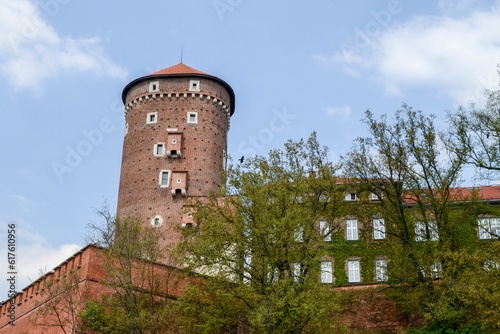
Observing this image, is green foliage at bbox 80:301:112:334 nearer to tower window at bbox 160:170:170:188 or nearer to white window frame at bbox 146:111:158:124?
tower window at bbox 160:170:170:188

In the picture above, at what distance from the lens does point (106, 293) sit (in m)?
23.5

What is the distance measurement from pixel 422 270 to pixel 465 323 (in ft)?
8.42

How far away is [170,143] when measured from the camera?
4291 cm

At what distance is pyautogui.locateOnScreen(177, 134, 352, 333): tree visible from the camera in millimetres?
21391

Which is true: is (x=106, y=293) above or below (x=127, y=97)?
below

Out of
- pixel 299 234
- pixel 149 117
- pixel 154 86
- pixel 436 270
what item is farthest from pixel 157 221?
pixel 436 270

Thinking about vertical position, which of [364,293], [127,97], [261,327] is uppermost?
[127,97]

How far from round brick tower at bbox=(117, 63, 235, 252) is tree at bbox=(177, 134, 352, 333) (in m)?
16.6

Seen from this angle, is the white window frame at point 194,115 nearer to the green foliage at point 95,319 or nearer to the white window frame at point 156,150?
the white window frame at point 156,150

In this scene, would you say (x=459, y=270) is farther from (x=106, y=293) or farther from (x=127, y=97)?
(x=127, y=97)

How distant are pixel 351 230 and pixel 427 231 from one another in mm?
9320

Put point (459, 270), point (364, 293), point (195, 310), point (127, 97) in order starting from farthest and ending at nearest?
1. point (127, 97)
2. point (364, 293)
3. point (459, 270)
4. point (195, 310)

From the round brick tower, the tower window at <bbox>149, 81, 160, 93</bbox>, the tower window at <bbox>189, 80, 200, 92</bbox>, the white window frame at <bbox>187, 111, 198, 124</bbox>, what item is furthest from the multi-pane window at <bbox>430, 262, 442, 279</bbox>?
the tower window at <bbox>149, 81, 160, 93</bbox>

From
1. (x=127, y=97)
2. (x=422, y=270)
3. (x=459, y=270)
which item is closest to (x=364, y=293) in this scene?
(x=422, y=270)
